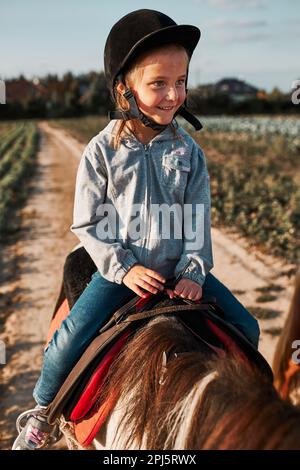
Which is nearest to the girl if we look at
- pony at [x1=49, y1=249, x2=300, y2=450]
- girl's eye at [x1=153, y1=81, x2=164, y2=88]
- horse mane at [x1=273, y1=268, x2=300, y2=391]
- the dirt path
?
girl's eye at [x1=153, y1=81, x2=164, y2=88]

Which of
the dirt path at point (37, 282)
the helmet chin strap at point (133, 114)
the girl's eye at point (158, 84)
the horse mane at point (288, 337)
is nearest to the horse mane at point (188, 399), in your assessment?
the helmet chin strap at point (133, 114)

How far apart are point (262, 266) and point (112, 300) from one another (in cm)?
464

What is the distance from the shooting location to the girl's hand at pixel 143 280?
1.94 meters

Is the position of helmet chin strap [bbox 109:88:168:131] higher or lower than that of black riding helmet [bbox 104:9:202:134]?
lower

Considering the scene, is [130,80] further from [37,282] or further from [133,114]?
[37,282]

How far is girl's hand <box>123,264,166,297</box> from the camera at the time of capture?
1.94 m

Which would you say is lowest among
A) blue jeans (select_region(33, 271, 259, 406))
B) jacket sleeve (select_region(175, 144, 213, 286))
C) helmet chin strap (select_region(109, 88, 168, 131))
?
blue jeans (select_region(33, 271, 259, 406))

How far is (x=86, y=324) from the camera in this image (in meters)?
2.08

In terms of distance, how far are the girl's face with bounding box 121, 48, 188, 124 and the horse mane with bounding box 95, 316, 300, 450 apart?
823 mm

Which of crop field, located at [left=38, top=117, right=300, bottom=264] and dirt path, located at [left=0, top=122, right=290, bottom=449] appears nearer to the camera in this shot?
dirt path, located at [left=0, top=122, right=290, bottom=449]

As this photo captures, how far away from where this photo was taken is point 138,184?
2.07 m

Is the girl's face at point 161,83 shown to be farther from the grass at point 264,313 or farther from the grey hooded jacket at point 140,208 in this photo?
the grass at point 264,313

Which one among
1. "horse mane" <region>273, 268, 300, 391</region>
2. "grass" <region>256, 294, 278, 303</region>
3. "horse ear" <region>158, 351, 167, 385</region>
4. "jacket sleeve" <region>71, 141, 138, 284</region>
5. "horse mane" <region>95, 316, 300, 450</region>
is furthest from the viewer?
"grass" <region>256, 294, 278, 303</region>

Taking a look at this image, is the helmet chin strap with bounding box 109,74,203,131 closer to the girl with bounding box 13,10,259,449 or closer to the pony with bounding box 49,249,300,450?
the girl with bounding box 13,10,259,449
